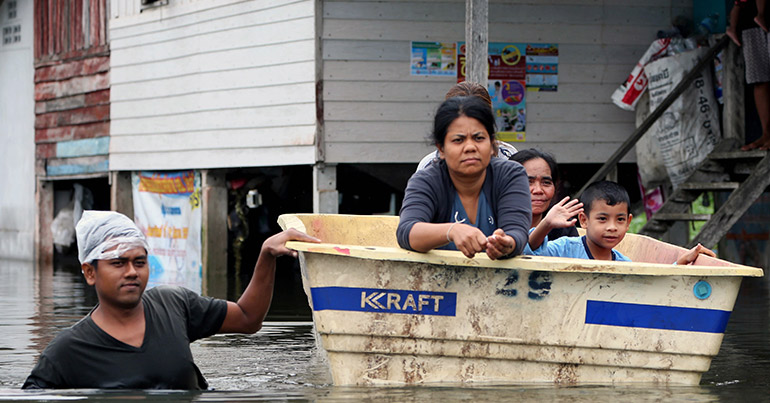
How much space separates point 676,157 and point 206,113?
18.3ft

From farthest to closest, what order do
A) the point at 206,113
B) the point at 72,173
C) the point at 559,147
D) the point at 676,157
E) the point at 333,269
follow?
the point at 72,173 < the point at 206,113 < the point at 559,147 < the point at 676,157 < the point at 333,269

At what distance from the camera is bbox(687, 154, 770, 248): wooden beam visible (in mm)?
9633

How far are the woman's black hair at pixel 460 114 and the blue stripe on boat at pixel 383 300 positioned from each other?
0.66m

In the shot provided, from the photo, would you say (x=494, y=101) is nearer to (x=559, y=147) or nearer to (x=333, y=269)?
(x=559, y=147)

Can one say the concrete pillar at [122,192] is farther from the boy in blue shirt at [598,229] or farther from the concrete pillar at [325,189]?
the boy in blue shirt at [598,229]

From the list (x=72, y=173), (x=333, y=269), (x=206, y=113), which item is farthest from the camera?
(x=72, y=173)

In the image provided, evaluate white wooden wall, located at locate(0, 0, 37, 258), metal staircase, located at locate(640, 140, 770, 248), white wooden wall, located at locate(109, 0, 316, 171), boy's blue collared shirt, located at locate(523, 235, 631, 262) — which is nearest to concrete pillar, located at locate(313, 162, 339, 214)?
white wooden wall, located at locate(109, 0, 316, 171)

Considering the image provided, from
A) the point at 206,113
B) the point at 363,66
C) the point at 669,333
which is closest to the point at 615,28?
the point at 363,66

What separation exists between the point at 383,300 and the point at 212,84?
8953 millimetres

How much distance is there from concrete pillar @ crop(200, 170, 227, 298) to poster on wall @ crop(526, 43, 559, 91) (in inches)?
163

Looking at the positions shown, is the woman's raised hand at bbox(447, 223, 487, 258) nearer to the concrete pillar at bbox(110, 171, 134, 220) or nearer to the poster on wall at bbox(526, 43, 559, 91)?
the poster on wall at bbox(526, 43, 559, 91)

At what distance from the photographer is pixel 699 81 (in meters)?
11.3

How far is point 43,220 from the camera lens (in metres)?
17.9

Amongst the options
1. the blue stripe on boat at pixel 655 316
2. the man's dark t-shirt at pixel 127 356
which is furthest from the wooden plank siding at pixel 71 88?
the blue stripe on boat at pixel 655 316
